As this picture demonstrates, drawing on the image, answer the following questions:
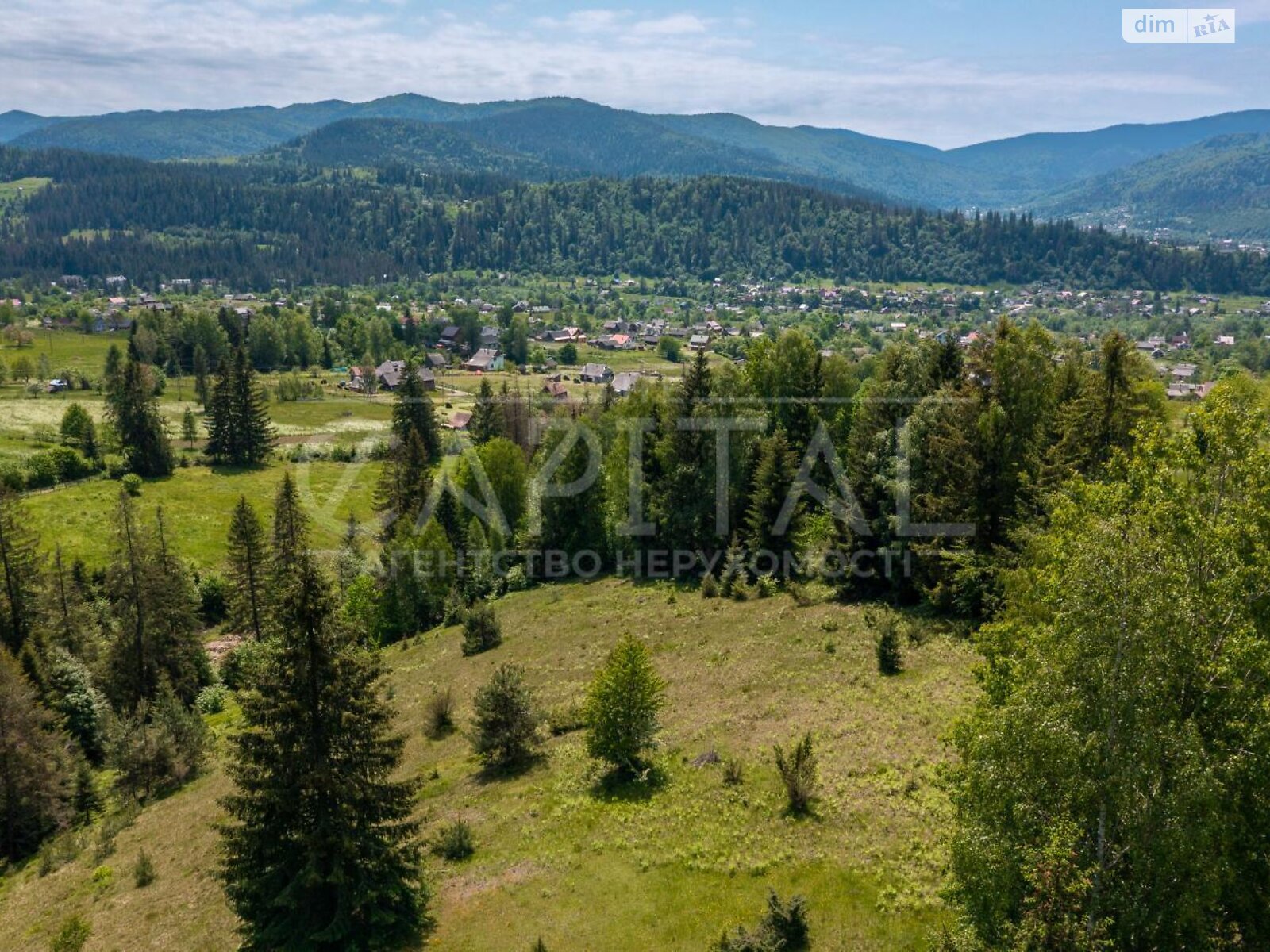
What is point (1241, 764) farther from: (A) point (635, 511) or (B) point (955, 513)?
(A) point (635, 511)

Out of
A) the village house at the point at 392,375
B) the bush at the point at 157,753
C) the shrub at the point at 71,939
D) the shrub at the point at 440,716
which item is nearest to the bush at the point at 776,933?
the shrub at the point at 71,939

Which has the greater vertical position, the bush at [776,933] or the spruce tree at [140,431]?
the spruce tree at [140,431]

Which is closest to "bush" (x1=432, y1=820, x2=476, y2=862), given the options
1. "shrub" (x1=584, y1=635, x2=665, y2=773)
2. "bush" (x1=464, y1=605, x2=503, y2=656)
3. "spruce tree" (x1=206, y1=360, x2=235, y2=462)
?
"shrub" (x1=584, y1=635, x2=665, y2=773)

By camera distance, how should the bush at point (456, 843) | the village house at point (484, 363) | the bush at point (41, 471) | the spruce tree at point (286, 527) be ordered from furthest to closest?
the village house at point (484, 363) → the bush at point (41, 471) → the spruce tree at point (286, 527) → the bush at point (456, 843)

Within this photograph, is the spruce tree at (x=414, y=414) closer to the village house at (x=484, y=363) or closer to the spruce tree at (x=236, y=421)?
the spruce tree at (x=236, y=421)

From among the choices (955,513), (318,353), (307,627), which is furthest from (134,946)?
(318,353)

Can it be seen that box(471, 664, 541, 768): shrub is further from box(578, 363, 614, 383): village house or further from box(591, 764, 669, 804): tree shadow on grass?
box(578, 363, 614, 383): village house
